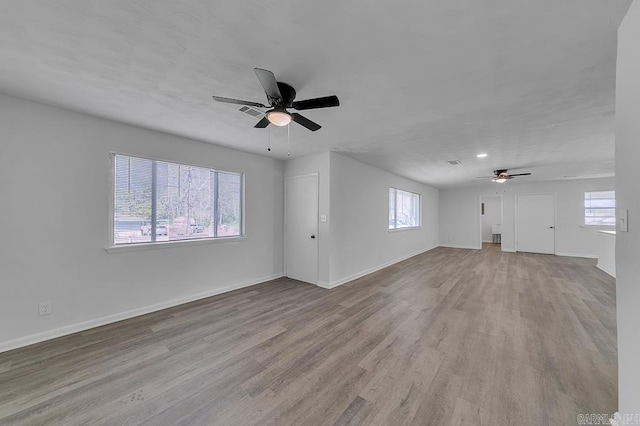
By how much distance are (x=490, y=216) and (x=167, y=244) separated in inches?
487

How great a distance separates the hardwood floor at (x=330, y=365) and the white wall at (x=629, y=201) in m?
0.51

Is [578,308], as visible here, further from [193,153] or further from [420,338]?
[193,153]

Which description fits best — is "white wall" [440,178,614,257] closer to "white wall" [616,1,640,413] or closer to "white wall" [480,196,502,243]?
"white wall" [480,196,502,243]

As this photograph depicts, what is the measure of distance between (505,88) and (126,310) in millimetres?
4901

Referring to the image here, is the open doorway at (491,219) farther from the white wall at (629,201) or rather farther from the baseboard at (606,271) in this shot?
the white wall at (629,201)

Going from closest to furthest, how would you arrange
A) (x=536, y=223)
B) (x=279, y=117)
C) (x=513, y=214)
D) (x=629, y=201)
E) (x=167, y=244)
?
1. (x=629, y=201)
2. (x=279, y=117)
3. (x=167, y=244)
4. (x=536, y=223)
5. (x=513, y=214)

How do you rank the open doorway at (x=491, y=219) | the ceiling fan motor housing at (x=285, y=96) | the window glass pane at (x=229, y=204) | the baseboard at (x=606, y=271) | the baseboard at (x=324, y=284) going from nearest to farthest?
the ceiling fan motor housing at (x=285, y=96) → the window glass pane at (x=229, y=204) → the baseboard at (x=324, y=284) → the baseboard at (x=606, y=271) → the open doorway at (x=491, y=219)

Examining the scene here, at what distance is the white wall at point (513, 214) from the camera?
286 inches

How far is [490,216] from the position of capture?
10.8m

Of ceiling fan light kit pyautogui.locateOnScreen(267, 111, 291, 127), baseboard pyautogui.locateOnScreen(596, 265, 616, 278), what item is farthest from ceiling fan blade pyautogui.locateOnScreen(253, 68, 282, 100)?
baseboard pyautogui.locateOnScreen(596, 265, 616, 278)

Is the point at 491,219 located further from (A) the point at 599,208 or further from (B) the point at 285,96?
(B) the point at 285,96

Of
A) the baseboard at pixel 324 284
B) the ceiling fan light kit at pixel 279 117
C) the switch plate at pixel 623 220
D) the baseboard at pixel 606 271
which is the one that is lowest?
the baseboard at pixel 324 284

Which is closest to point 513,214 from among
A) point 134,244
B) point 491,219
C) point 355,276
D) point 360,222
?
point 491,219

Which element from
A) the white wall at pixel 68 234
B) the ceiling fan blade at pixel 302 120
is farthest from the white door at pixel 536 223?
the white wall at pixel 68 234
